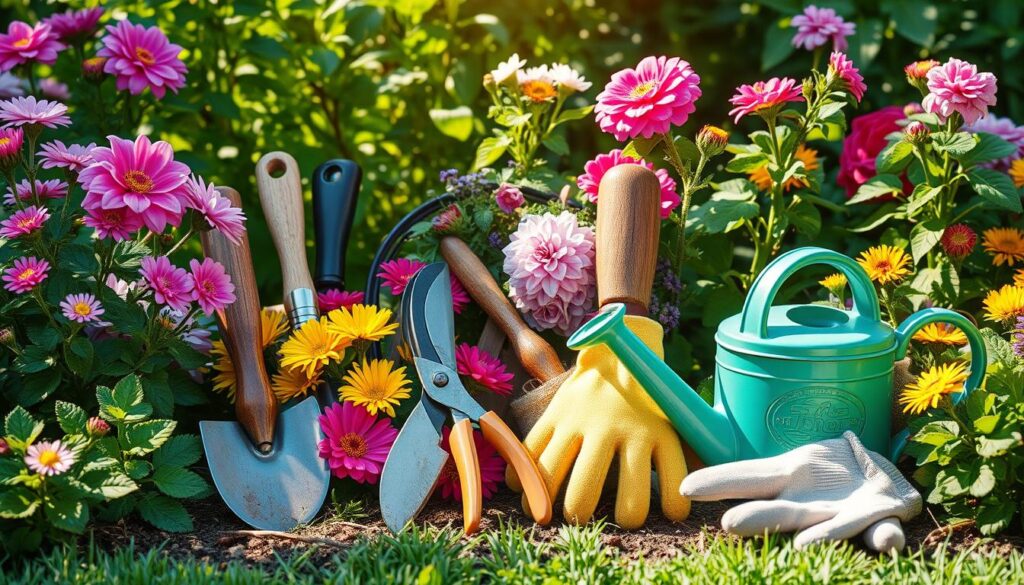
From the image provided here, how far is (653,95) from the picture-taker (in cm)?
179

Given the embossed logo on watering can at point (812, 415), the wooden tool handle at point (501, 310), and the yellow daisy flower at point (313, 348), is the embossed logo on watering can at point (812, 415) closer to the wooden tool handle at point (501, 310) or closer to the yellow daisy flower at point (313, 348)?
the wooden tool handle at point (501, 310)

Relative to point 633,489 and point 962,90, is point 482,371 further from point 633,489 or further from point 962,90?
point 962,90

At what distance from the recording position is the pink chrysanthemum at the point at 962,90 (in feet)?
5.80

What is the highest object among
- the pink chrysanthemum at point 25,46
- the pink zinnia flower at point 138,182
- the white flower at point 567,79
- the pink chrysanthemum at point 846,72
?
the pink chrysanthemum at point 25,46

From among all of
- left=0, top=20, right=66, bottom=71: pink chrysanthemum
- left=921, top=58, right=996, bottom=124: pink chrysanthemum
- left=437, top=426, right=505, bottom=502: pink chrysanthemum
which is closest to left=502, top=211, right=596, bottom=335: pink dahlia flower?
left=437, top=426, right=505, bottom=502: pink chrysanthemum

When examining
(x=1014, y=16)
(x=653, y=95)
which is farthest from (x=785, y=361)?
(x=1014, y=16)

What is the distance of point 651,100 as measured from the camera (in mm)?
1790

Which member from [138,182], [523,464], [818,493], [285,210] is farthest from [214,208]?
[818,493]

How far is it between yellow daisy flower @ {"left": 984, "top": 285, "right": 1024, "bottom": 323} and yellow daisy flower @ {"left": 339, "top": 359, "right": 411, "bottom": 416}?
97 cm

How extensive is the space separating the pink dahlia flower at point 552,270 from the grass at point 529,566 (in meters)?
0.44

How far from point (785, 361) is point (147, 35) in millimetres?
1431

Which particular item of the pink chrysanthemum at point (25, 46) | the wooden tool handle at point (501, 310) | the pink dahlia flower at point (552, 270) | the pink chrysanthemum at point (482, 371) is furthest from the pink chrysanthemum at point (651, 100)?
Answer: the pink chrysanthemum at point (25, 46)

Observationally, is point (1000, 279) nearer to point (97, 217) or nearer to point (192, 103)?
point (97, 217)

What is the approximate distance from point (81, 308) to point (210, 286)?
19cm
